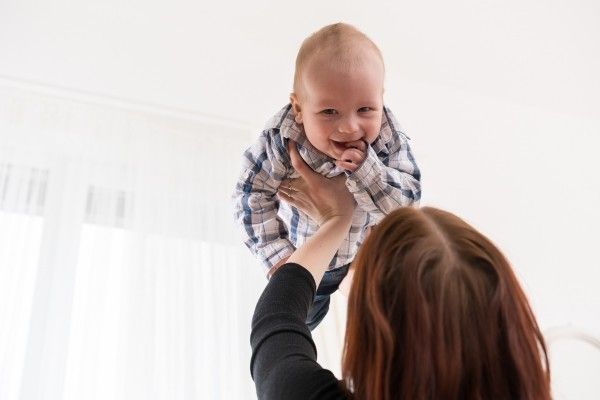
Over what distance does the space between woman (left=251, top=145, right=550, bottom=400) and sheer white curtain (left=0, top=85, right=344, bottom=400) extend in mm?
1435

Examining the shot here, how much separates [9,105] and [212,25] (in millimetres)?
813

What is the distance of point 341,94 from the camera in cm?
134

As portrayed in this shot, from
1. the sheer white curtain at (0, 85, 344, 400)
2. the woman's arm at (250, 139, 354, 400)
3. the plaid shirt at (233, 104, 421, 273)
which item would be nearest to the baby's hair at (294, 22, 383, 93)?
the plaid shirt at (233, 104, 421, 273)

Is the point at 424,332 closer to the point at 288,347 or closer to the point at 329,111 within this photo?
the point at 288,347

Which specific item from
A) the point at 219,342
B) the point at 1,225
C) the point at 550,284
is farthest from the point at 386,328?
the point at 550,284

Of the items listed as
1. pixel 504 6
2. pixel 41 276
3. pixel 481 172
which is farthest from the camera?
pixel 481 172

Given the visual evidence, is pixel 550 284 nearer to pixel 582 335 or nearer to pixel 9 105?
pixel 582 335

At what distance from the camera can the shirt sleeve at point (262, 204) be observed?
145 centimetres

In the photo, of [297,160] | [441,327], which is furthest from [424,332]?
[297,160]

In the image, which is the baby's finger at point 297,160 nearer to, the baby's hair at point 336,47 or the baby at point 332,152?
the baby at point 332,152

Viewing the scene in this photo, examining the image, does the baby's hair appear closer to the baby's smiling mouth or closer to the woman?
the baby's smiling mouth

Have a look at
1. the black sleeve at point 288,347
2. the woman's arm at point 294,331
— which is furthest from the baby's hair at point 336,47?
the black sleeve at point 288,347

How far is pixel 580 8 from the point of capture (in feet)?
9.71

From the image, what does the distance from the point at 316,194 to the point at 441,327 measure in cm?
58
